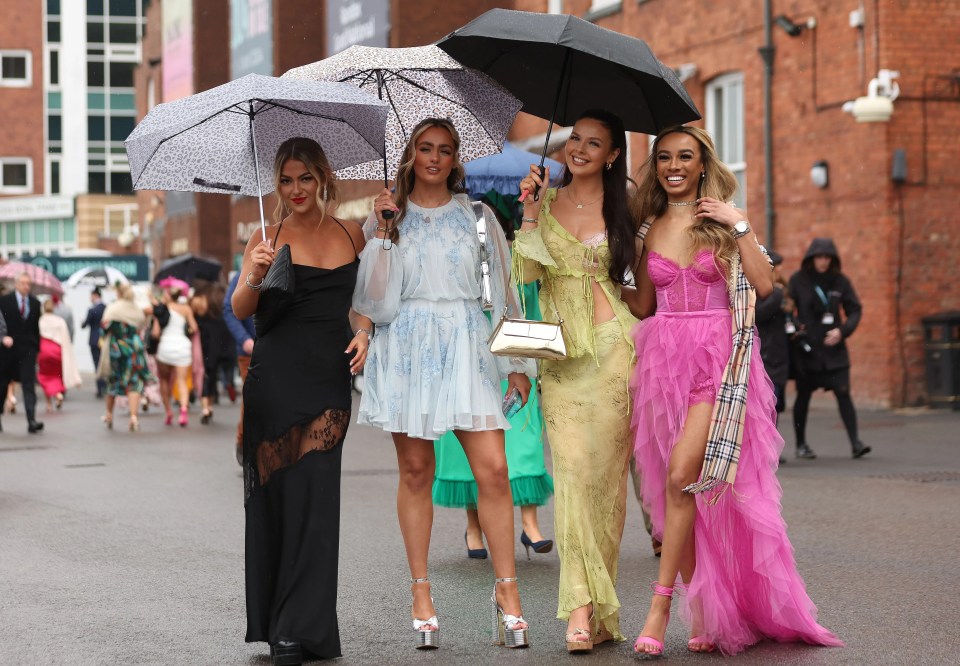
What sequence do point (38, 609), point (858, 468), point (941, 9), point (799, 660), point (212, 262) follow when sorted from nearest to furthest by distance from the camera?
point (799, 660) → point (38, 609) → point (858, 468) → point (941, 9) → point (212, 262)

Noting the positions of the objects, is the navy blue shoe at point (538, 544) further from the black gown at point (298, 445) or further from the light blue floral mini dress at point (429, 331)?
the black gown at point (298, 445)

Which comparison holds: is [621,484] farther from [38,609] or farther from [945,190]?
[945,190]

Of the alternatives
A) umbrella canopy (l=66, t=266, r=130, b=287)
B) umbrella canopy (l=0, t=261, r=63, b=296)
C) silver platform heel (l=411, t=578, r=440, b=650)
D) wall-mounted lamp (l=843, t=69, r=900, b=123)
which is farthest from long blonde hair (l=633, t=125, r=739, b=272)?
umbrella canopy (l=66, t=266, r=130, b=287)

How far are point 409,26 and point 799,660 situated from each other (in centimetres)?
3072

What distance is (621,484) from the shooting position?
6141 millimetres

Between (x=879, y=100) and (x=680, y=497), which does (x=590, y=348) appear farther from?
(x=879, y=100)

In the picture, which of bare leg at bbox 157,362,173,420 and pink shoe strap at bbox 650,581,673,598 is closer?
pink shoe strap at bbox 650,581,673,598

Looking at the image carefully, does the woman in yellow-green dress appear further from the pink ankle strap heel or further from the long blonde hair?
the pink ankle strap heel

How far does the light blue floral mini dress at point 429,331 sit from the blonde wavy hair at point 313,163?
0.25m

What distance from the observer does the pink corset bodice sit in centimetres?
594

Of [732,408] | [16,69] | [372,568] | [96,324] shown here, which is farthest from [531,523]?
[16,69]

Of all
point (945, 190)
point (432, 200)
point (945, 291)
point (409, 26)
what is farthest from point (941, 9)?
point (409, 26)

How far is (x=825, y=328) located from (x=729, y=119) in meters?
9.76

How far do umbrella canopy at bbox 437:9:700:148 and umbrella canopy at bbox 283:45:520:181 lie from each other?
0.91 ft
